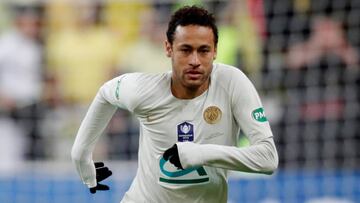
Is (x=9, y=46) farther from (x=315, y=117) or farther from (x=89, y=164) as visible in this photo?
(x=89, y=164)

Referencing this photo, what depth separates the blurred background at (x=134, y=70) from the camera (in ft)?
29.6

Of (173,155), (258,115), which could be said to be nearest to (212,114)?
(258,115)

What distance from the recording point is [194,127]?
534 cm

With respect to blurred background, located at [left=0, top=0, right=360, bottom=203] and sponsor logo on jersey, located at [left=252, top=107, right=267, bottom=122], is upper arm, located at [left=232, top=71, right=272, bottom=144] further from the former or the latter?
blurred background, located at [left=0, top=0, right=360, bottom=203]

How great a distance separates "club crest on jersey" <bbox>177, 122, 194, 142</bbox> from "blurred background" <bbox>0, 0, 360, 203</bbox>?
10.8 feet

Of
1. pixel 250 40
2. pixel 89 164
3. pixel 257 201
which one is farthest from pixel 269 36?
pixel 89 164

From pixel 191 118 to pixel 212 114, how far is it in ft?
0.32

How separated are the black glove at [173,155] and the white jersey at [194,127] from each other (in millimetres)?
69

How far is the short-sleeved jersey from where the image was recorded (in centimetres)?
528

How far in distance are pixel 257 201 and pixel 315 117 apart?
3.51 feet

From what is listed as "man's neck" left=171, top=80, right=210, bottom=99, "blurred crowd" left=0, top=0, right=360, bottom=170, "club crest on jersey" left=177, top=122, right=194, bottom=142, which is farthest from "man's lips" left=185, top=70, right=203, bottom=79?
"blurred crowd" left=0, top=0, right=360, bottom=170

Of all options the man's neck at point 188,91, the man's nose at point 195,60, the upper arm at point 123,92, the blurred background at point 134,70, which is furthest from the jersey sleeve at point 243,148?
the blurred background at point 134,70

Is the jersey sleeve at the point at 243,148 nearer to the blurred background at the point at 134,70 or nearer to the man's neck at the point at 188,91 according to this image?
the man's neck at the point at 188,91

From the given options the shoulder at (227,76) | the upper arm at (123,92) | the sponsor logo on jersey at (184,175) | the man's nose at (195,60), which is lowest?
the sponsor logo on jersey at (184,175)
